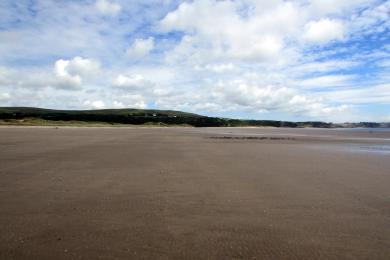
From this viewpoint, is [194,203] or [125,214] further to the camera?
[194,203]

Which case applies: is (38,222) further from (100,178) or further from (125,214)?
(100,178)

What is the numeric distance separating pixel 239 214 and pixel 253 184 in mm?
3473

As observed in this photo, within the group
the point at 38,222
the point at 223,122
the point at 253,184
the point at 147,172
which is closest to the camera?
the point at 38,222

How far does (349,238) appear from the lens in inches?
239

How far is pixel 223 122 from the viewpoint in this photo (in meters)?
163

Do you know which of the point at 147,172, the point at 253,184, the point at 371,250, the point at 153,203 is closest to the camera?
the point at 371,250

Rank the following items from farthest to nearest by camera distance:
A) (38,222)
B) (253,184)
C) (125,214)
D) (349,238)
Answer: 1. (253,184)
2. (125,214)
3. (38,222)
4. (349,238)

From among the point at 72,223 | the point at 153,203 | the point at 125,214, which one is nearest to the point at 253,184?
the point at 153,203

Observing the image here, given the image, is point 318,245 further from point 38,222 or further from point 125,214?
point 38,222

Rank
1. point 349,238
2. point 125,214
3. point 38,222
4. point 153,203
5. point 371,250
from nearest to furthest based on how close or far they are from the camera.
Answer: point 371,250 → point 349,238 → point 38,222 → point 125,214 → point 153,203

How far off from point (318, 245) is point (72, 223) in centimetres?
453

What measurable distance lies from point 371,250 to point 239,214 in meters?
2.69

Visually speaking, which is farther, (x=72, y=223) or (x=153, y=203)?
(x=153, y=203)

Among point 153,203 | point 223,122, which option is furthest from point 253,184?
point 223,122
